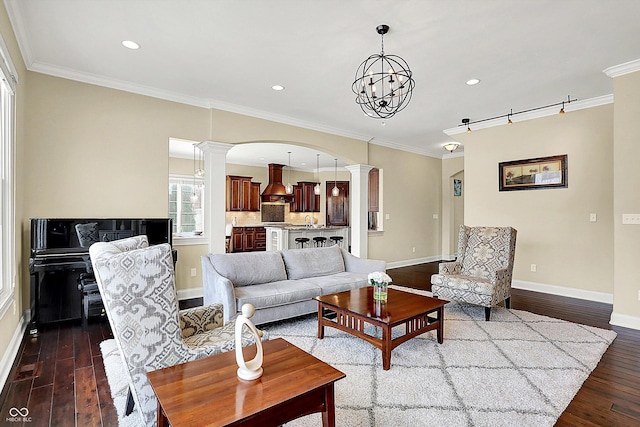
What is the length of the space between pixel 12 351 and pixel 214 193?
2732mm

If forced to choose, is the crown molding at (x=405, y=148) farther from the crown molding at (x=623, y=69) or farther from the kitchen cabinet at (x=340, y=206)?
the crown molding at (x=623, y=69)

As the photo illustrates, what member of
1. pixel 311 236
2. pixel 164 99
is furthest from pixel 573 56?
pixel 311 236

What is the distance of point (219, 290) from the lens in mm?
3229

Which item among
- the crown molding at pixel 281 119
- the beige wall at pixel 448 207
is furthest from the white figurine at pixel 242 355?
the beige wall at pixel 448 207

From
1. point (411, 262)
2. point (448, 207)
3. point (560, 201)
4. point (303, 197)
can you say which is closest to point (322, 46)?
point (560, 201)

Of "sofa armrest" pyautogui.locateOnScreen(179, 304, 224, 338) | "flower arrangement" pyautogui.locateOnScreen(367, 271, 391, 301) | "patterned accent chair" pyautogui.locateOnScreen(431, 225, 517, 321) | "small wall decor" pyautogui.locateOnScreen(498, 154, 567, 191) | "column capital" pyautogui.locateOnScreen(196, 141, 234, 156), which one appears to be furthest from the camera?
"small wall decor" pyautogui.locateOnScreen(498, 154, 567, 191)

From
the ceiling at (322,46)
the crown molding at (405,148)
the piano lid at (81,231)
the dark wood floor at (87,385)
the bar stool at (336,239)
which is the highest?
the ceiling at (322,46)

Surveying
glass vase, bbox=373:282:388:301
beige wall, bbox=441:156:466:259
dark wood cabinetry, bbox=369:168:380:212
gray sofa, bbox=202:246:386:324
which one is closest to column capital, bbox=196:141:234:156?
gray sofa, bbox=202:246:386:324

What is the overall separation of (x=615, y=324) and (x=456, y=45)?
3.55 meters

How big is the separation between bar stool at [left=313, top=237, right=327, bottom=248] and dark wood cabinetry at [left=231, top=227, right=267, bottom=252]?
266 cm

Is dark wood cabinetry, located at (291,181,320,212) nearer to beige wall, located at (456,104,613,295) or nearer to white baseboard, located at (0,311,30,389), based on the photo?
beige wall, located at (456,104,613,295)

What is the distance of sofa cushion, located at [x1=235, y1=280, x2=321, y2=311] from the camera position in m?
3.29

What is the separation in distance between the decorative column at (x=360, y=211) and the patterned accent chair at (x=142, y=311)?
519 centimetres

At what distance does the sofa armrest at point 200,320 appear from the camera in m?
2.21
